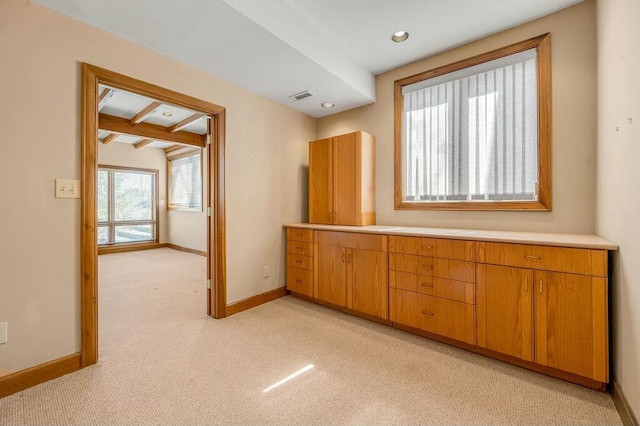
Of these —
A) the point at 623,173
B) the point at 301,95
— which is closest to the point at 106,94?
the point at 301,95

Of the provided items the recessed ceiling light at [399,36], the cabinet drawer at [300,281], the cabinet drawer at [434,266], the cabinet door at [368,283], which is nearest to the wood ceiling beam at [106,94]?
the cabinet drawer at [300,281]

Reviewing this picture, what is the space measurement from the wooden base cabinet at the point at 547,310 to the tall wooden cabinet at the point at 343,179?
140 cm

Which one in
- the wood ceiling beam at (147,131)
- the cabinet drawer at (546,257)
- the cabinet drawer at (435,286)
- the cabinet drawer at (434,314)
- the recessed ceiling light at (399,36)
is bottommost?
the cabinet drawer at (434,314)

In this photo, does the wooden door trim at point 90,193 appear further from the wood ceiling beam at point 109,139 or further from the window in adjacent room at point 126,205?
the window in adjacent room at point 126,205

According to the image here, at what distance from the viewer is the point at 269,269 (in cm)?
339

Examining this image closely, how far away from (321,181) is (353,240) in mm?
985

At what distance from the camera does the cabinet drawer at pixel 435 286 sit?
2135mm

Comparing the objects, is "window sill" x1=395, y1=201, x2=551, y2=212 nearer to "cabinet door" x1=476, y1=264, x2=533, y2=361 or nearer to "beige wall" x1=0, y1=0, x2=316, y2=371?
"cabinet door" x1=476, y1=264, x2=533, y2=361

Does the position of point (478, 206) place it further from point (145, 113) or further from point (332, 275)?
Result: point (145, 113)

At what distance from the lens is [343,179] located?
3.26 m

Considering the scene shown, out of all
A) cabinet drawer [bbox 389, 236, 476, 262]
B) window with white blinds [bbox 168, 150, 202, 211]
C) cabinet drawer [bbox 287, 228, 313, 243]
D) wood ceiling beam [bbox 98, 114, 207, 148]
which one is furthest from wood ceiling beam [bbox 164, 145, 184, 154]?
cabinet drawer [bbox 389, 236, 476, 262]

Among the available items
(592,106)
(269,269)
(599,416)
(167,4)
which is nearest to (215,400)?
(269,269)

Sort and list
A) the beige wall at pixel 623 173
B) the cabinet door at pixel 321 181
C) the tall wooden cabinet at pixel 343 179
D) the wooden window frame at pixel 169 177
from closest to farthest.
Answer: the beige wall at pixel 623 173 < the tall wooden cabinet at pixel 343 179 < the cabinet door at pixel 321 181 < the wooden window frame at pixel 169 177

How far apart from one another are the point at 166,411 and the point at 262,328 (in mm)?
1130
